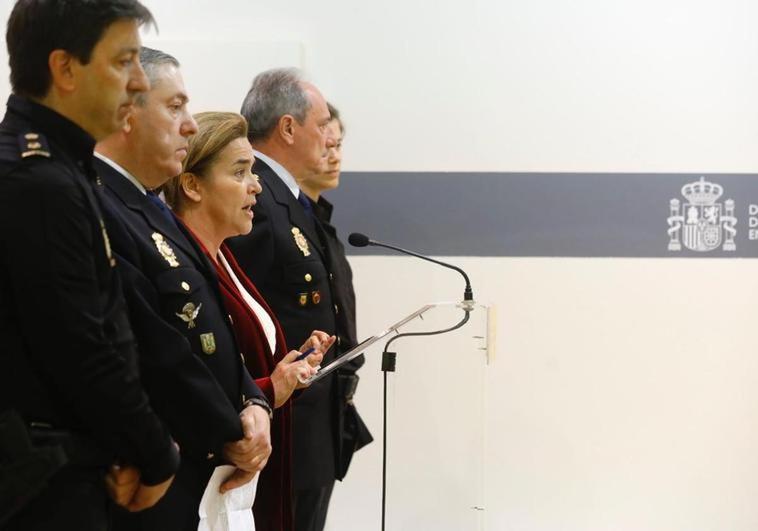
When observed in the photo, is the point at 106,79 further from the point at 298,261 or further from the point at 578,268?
the point at 578,268

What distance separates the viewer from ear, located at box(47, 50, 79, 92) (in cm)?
149

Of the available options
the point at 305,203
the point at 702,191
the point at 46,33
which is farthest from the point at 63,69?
the point at 702,191

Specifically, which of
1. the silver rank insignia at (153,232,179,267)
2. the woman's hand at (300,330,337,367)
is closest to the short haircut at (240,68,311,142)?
the woman's hand at (300,330,337,367)

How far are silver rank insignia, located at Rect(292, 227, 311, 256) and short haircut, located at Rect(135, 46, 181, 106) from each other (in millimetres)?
845

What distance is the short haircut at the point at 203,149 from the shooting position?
2322 millimetres

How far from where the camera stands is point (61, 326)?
4.58 ft

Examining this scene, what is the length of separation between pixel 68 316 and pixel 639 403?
9.89 ft

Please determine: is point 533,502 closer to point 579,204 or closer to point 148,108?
point 579,204

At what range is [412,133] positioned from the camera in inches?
159

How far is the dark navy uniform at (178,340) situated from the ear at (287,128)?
1079 millimetres

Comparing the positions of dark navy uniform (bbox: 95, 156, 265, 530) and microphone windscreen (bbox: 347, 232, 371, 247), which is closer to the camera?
dark navy uniform (bbox: 95, 156, 265, 530)

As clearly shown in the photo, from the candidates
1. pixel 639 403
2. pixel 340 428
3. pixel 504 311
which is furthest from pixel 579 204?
pixel 340 428

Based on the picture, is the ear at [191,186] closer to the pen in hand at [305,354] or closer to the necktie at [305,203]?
the pen in hand at [305,354]

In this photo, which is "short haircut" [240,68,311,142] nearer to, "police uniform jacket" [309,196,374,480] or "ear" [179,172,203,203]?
"police uniform jacket" [309,196,374,480]
